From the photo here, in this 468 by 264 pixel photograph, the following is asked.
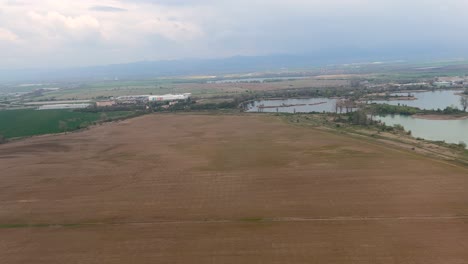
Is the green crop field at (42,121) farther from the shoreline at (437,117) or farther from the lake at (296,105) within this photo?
the shoreline at (437,117)

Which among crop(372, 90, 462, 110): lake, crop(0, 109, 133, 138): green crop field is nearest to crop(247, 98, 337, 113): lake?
crop(372, 90, 462, 110): lake

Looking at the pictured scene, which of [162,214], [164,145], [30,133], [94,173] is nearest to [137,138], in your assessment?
[164,145]

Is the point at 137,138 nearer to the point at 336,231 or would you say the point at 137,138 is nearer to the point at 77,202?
the point at 77,202

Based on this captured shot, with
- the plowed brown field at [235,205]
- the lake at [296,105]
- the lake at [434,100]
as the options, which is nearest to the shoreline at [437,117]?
the lake at [434,100]

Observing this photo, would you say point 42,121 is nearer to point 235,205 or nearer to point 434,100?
point 235,205

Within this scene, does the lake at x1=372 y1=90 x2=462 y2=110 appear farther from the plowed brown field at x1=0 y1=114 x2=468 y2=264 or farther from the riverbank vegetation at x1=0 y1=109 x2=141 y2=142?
the riverbank vegetation at x1=0 y1=109 x2=141 y2=142

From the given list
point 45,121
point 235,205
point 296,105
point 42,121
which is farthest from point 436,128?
point 42,121
